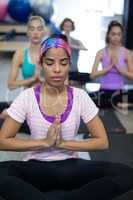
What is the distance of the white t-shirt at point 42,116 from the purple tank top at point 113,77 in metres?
1.47

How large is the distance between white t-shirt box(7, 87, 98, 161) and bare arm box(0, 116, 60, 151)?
0.04m

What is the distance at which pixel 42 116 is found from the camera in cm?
147

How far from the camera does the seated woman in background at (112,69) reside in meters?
2.90

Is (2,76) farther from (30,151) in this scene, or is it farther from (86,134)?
(30,151)

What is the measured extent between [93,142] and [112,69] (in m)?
1.54

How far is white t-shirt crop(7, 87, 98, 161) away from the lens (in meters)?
1.46

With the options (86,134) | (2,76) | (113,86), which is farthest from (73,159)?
(2,76)

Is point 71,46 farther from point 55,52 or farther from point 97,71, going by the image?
point 55,52

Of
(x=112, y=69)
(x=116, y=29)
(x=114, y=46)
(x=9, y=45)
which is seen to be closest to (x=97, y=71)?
(x=112, y=69)

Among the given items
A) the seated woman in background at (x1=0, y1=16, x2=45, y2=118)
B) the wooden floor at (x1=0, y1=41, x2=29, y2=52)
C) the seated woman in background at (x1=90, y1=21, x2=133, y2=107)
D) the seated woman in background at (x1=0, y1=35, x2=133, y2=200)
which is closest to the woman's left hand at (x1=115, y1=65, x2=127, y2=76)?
the seated woman in background at (x1=90, y1=21, x2=133, y2=107)

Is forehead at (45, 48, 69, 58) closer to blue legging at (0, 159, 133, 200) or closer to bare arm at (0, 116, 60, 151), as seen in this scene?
bare arm at (0, 116, 60, 151)

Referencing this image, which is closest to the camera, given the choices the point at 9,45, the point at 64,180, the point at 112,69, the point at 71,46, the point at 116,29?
the point at 64,180

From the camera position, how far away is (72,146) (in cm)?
142

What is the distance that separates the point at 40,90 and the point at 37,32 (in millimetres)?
1121
